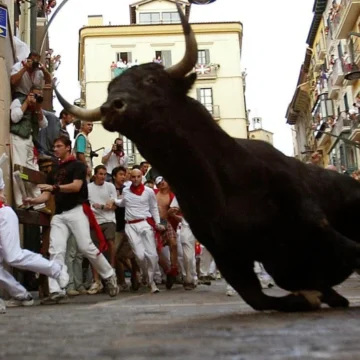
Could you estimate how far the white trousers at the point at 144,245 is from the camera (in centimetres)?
1161

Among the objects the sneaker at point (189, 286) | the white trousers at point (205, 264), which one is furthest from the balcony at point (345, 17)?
the sneaker at point (189, 286)

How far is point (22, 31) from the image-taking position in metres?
19.4

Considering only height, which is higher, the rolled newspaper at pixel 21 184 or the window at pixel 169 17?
the window at pixel 169 17

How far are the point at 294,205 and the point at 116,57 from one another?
52990 millimetres

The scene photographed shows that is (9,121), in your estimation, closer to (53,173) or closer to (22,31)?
(53,173)

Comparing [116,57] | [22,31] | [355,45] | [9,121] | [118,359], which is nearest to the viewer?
[118,359]

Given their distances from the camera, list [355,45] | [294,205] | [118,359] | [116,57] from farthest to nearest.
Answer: [116,57] → [355,45] → [294,205] → [118,359]

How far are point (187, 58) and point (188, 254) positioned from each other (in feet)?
23.8

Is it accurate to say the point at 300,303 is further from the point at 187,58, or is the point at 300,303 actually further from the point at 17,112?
the point at 17,112

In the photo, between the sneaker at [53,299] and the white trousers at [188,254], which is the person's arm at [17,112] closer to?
the white trousers at [188,254]

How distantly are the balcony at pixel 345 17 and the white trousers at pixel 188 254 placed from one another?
31.5 meters

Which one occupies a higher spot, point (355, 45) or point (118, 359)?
point (355, 45)

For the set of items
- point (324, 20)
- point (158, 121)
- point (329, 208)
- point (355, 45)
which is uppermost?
point (324, 20)

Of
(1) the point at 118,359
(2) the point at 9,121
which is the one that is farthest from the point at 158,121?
(2) the point at 9,121
